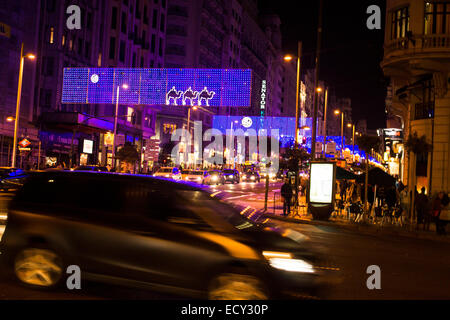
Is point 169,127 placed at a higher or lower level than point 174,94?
higher

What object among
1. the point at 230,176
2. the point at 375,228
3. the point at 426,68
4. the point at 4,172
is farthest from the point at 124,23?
the point at 375,228

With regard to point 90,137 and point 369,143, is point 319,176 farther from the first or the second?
point 90,137

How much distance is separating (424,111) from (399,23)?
199 inches

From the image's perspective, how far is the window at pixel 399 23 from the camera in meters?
27.0

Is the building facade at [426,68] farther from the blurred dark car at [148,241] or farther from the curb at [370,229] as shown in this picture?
the blurred dark car at [148,241]

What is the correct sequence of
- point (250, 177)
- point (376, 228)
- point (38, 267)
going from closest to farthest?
point (38, 267) → point (376, 228) → point (250, 177)

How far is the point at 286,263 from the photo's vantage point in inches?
251

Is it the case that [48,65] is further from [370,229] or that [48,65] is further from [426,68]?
[370,229]

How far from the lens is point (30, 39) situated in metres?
45.2

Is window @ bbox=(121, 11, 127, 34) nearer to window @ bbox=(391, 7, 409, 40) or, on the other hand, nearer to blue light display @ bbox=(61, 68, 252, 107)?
blue light display @ bbox=(61, 68, 252, 107)

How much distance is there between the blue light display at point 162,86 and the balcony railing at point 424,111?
12.0m

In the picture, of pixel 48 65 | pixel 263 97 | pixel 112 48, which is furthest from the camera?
pixel 263 97

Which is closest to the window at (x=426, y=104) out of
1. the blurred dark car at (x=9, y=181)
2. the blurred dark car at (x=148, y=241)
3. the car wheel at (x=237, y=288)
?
the blurred dark car at (x=9, y=181)
